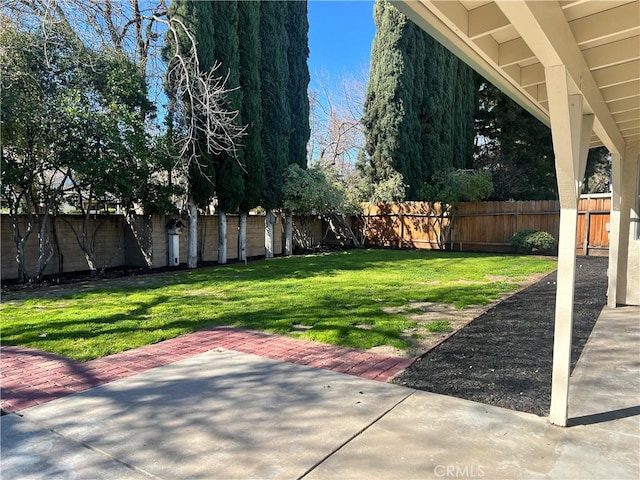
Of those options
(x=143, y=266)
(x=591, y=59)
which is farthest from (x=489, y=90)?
(x=591, y=59)

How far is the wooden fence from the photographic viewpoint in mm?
13719

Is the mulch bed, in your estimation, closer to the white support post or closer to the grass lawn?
the white support post

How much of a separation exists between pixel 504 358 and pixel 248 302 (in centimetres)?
397

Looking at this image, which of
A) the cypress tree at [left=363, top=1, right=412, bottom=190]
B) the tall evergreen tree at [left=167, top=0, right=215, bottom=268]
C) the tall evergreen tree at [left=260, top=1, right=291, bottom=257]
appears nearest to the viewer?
the tall evergreen tree at [left=167, top=0, right=215, bottom=268]

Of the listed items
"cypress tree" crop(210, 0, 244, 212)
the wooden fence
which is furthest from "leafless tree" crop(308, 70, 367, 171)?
"cypress tree" crop(210, 0, 244, 212)

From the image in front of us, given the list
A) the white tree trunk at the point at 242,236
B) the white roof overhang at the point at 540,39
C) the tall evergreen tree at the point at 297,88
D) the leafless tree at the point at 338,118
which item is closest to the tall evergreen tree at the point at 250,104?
the white tree trunk at the point at 242,236

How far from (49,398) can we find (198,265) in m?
8.80

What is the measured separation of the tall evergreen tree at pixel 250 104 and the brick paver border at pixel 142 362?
25.9 ft

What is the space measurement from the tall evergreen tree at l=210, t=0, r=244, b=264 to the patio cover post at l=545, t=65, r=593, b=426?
939cm

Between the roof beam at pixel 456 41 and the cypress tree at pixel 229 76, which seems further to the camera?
the cypress tree at pixel 229 76

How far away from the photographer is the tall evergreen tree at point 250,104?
1216 centimetres

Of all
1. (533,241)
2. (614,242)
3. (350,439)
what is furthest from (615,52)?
(533,241)

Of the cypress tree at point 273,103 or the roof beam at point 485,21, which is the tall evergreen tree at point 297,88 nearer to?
the cypress tree at point 273,103

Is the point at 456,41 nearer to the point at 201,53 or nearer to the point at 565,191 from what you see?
the point at 565,191
